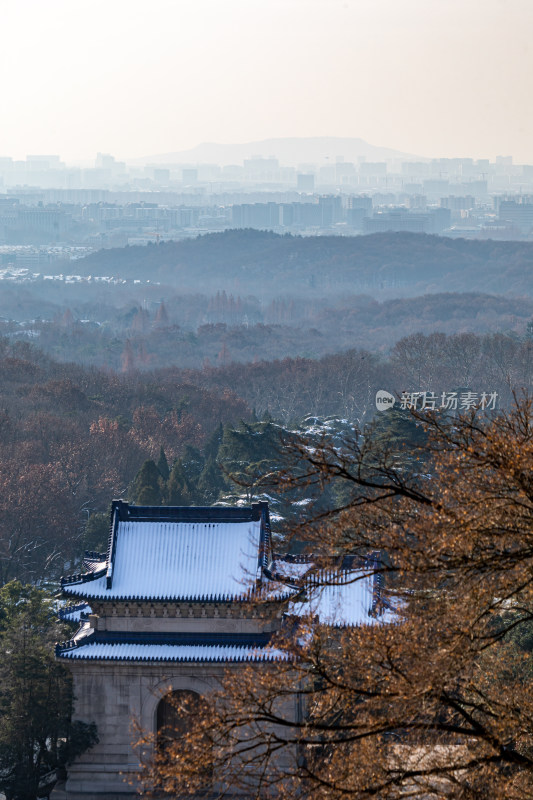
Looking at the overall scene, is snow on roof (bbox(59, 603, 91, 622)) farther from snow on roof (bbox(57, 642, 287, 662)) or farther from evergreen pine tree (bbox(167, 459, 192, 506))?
evergreen pine tree (bbox(167, 459, 192, 506))

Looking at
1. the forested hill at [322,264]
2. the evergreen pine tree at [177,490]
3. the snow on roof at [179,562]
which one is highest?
the snow on roof at [179,562]

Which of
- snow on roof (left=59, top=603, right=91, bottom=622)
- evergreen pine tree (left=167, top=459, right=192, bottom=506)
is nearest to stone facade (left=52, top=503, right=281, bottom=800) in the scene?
snow on roof (left=59, top=603, right=91, bottom=622)

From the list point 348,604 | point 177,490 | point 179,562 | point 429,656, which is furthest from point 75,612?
point 177,490

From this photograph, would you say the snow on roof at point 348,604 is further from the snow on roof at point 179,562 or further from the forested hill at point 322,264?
the forested hill at point 322,264

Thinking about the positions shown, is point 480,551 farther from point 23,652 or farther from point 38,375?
point 38,375

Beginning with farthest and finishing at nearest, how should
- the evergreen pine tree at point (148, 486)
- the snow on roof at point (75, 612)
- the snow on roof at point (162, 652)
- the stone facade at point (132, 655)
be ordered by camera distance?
the evergreen pine tree at point (148, 486)
the snow on roof at point (75, 612)
the stone facade at point (132, 655)
the snow on roof at point (162, 652)

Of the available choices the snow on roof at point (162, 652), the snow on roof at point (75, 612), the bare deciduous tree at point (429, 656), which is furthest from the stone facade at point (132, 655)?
the bare deciduous tree at point (429, 656)

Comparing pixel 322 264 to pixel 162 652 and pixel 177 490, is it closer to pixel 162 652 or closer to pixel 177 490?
pixel 177 490
